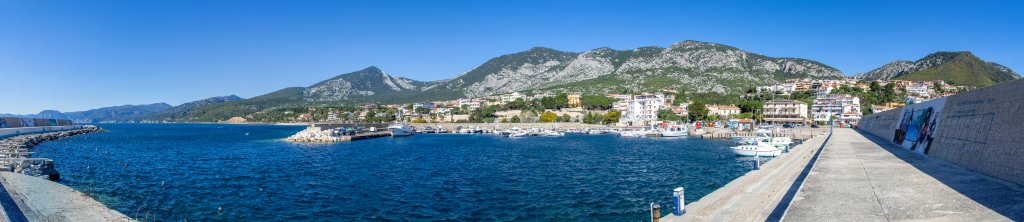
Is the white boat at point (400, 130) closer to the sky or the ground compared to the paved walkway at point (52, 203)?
closer to the sky

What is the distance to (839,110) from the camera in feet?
415

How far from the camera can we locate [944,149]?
23.1 metres

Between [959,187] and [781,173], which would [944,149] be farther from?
[959,187]

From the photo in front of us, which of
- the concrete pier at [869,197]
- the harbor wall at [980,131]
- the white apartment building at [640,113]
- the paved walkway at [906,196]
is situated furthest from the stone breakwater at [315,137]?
the white apartment building at [640,113]

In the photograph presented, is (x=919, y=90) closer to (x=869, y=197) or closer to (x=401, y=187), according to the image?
(x=869, y=197)

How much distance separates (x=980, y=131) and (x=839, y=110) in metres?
123

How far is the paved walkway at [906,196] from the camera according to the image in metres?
11.6

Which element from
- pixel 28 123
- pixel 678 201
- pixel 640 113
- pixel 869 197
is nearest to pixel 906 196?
pixel 869 197

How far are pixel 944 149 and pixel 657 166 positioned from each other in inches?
643

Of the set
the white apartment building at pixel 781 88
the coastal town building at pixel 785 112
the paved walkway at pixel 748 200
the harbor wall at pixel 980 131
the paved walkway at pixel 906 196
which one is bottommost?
the paved walkway at pixel 748 200

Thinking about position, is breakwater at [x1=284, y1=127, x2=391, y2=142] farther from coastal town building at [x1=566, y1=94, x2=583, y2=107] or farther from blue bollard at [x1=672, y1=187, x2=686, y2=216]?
coastal town building at [x1=566, y1=94, x2=583, y2=107]

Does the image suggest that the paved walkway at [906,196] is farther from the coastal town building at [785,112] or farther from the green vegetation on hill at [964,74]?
the green vegetation on hill at [964,74]

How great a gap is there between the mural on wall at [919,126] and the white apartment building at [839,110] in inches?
3528

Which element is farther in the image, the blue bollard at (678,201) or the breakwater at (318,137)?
the breakwater at (318,137)
